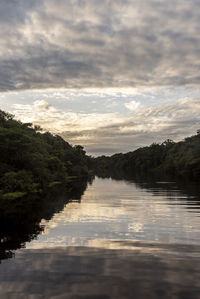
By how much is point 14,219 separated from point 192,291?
17662 millimetres

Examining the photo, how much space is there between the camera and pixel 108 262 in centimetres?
1353

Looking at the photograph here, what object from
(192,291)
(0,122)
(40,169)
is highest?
(0,122)

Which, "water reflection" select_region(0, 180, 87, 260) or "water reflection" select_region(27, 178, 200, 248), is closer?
"water reflection" select_region(0, 180, 87, 260)

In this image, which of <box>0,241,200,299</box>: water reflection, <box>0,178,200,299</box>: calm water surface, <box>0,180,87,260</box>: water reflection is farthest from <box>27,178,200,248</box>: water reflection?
<box>0,241,200,299</box>: water reflection

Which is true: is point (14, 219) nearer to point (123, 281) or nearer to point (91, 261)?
point (91, 261)

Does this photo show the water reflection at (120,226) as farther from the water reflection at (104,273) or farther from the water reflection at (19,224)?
the water reflection at (104,273)

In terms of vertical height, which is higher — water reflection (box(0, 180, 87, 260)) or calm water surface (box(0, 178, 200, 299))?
→ water reflection (box(0, 180, 87, 260))

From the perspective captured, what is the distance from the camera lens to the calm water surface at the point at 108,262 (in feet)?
34.3

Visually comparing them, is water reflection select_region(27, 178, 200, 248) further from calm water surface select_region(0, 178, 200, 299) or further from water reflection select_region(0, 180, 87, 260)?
water reflection select_region(0, 180, 87, 260)

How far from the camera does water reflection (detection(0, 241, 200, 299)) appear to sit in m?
10.2

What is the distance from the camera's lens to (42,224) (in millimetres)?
22922

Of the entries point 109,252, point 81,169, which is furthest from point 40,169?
point 81,169

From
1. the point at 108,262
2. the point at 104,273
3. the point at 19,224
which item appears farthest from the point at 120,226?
the point at 104,273

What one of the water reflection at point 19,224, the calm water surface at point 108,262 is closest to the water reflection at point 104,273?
the calm water surface at point 108,262
